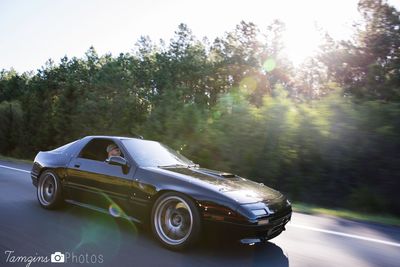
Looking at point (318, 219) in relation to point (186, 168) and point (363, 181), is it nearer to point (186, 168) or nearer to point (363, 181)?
point (186, 168)

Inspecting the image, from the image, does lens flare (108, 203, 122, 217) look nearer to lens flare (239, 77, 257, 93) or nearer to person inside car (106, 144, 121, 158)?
person inside car (106, 144, 121, 158)

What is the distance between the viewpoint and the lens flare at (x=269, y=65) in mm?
33312

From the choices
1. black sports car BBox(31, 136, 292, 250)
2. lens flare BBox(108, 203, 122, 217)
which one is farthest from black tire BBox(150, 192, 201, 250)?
lens flare BBox(108, 203, 122, 217)

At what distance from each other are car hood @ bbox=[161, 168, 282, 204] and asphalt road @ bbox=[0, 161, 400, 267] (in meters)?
0.55

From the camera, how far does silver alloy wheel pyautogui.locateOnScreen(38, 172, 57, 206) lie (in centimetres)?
636

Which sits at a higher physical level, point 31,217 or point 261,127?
point 261,127

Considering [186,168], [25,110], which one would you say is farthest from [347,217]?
[25,110]

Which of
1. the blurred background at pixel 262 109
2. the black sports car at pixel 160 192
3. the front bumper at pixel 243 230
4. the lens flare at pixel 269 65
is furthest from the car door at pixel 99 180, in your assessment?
the lens flare at pixel 269 65

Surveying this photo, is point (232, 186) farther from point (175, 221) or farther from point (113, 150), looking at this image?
point (113, 150)

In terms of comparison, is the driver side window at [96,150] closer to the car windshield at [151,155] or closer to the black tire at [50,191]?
the car windshield at [151,155]

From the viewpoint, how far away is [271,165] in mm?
11453

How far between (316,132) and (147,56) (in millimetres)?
32917

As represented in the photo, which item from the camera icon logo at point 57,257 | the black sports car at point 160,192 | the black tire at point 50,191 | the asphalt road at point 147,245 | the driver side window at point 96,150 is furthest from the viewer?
the black tire at point 50,191

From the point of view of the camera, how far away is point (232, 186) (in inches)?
194
